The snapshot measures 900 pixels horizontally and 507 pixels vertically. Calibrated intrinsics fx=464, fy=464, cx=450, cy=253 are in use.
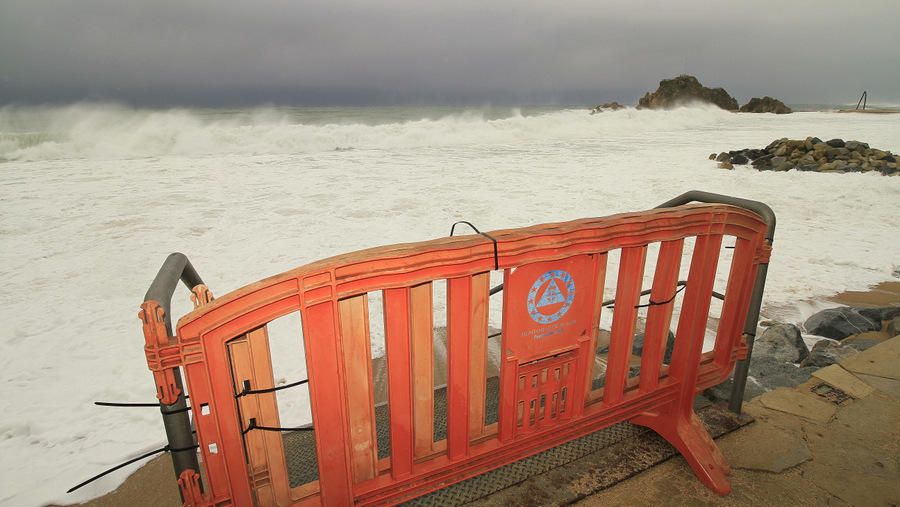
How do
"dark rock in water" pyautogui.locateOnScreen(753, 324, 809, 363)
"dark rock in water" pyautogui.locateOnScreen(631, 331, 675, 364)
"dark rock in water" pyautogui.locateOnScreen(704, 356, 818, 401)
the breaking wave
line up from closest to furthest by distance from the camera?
"dark rock in water" pyautogui.locateOnScreen(704, 356, 818, 401) → "dark rock in water" pyautogui.locateOnScreen(631, 331, 675, 364) → "dark rock in water" pyautogui.locateOnScreen(753, 324, 809, 363) → the breaking wave

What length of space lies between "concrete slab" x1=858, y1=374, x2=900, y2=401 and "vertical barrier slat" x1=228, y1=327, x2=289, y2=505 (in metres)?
3.82

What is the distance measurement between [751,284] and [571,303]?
138 centimetres

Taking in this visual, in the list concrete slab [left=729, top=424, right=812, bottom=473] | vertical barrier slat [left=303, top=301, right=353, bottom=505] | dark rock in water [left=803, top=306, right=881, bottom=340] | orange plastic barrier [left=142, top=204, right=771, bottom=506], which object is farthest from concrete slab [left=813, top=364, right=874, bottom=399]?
vertical barrier slat [left=303, top=301, right=353, bottom=505]

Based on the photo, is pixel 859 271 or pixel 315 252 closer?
pixel 859 271

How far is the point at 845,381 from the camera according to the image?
3258mm

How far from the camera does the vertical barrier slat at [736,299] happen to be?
2590 mm

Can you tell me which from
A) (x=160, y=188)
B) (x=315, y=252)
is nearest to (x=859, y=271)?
(x=315, y=252)

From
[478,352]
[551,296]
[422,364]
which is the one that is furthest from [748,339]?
[422,364]

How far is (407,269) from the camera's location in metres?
1.64

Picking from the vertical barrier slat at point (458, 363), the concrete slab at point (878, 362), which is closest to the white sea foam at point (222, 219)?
the concrete slab at point (878, 362)

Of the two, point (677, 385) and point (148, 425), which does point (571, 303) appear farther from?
point (148, 425)

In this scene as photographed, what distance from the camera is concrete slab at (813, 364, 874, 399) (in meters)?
3.14

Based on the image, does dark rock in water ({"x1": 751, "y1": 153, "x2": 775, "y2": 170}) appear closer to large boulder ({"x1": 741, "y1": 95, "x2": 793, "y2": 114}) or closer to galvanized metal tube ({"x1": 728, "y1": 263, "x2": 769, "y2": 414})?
galvanized metal tube ({"x1": 728, "y1": 263, "x2": 769, "y2": 414})

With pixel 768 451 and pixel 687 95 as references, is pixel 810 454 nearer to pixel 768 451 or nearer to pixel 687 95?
pixel 768 451
